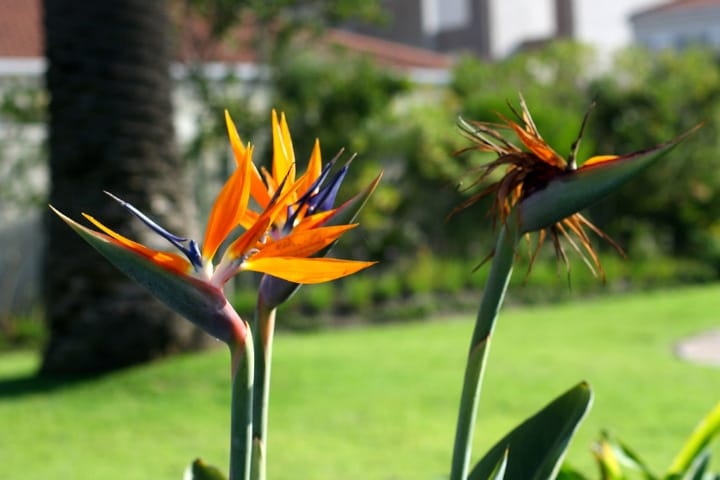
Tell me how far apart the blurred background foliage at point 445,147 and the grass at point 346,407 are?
237cm

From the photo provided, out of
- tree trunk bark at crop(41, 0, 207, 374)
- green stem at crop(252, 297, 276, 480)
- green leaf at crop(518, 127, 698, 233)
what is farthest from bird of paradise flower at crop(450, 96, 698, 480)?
tree trunk bark at crop(41, 0, 207, 374)

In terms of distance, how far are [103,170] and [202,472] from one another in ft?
18.8

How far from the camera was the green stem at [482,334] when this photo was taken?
1650 millimetres

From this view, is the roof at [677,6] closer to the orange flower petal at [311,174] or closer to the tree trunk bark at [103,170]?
the tree trunk bark at [103,170]

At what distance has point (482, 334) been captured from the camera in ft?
5.49

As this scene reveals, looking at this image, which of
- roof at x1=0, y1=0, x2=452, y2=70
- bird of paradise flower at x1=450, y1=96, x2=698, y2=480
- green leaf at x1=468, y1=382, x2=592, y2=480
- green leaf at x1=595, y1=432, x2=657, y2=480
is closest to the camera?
bird of paradise flower at x1=450, y1=96, x2=698, y2=480

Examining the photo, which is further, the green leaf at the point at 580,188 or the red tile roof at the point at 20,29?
the red tile roof at the point at 20,29

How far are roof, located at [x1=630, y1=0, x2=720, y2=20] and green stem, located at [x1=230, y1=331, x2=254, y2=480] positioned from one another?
131ft

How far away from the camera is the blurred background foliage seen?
12.6m

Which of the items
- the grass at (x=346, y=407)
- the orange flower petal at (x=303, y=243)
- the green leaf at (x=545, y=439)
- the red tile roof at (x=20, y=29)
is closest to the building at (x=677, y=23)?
the red tile roof at (x=20, y=29)

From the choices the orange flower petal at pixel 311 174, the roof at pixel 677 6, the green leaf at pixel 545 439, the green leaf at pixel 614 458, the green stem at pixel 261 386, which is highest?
the roof at pixel 677 6

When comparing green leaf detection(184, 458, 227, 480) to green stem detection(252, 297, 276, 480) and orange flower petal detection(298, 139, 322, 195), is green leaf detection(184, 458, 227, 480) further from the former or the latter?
orange flower petal detection(298, 139, 322, 195)

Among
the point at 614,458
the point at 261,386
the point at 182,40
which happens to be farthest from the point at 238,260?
the point at 182,40

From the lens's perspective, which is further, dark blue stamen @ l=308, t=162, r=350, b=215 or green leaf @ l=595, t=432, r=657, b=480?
green leaf @ l=595, t=432, r=657, b=480
